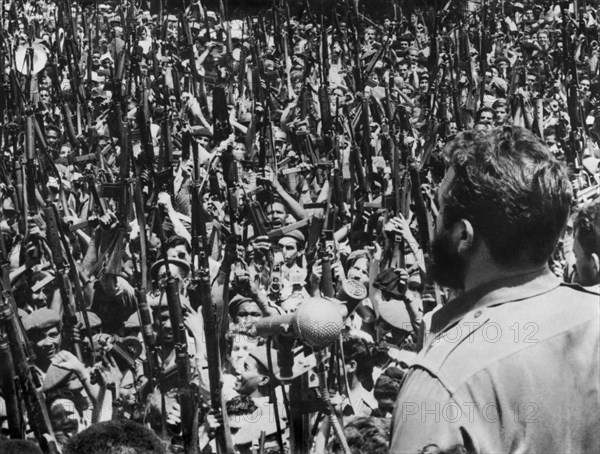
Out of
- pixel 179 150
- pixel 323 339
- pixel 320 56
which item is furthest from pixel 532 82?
pixel 323 339

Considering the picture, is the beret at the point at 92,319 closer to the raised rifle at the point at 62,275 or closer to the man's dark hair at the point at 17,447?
the raised rifle at the point at 62,275

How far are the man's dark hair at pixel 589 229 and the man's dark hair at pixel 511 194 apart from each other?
3.20ft

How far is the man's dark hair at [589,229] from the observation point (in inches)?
134

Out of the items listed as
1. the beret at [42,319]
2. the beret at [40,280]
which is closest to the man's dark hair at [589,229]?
the beret at [42,319]

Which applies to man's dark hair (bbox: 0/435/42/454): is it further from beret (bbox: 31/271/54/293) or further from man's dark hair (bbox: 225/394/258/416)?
beret (bbox: 31/271/54/293)

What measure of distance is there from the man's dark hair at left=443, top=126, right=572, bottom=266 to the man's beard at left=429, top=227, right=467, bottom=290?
0.22 feet

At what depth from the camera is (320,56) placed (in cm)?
1703

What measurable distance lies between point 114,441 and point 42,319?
163 inches

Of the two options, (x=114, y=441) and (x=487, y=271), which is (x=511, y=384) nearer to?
(x=487, y=271)

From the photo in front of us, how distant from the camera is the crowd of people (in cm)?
334

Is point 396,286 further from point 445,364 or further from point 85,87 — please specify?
point 85,87

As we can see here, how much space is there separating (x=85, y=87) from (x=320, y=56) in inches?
→ 146

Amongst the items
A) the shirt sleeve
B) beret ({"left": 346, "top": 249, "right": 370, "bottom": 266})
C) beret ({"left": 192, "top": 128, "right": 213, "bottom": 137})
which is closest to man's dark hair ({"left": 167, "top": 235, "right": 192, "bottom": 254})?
beret ({"left": 346, "top": 249, "right": 370, "bottom": 266})

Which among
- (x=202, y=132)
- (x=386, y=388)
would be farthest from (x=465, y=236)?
(x=202, y=132)
